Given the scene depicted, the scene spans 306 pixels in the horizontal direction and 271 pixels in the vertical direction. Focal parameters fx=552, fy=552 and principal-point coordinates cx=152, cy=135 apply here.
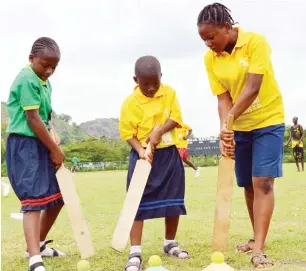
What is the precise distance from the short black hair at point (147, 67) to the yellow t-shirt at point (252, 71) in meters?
0.46

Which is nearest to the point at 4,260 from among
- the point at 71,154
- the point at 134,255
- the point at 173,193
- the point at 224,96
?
the point at 134,255

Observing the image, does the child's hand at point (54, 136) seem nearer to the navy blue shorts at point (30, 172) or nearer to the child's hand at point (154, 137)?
the navy blue shorts at point (30, 172)

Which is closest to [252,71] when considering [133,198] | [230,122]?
[230,122]

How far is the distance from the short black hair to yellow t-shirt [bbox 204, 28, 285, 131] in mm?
459

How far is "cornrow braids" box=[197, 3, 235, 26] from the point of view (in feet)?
13.1

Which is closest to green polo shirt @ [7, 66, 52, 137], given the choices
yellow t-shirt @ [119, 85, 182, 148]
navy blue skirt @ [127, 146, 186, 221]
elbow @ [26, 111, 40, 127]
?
elbow @ [26, 111, 40, 127]

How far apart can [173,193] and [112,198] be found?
5.70 metres

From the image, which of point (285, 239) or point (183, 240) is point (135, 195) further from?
point (285, 239)

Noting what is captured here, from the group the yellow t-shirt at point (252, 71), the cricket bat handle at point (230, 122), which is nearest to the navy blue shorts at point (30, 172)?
the cricket bat handle at point (230, 122)

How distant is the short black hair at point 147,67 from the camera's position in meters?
4.18

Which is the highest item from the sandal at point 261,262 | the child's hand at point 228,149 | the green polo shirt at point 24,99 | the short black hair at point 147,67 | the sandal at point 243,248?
the short black hair at point 147,67

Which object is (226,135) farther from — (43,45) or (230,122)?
(43,45)

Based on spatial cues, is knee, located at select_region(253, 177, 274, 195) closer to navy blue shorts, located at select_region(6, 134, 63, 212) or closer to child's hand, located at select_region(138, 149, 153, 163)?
child's hand, located at select_region(138, 149, 153, 163)

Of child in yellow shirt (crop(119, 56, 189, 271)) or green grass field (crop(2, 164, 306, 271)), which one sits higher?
child in yellow shirt (crop(119, 56, 189, 271))
